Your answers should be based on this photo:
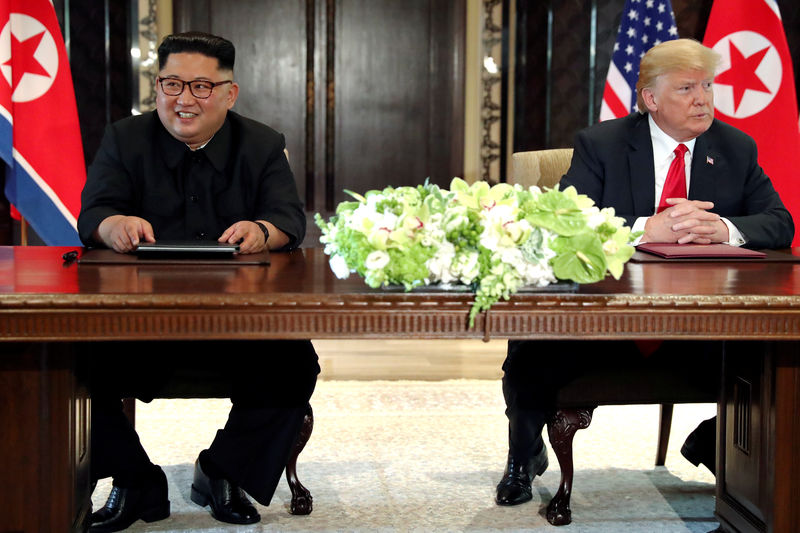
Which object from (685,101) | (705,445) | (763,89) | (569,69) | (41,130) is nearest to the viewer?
(705,445)

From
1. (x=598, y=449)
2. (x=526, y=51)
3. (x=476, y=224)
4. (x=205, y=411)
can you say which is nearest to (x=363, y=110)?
(x=526, y=51)

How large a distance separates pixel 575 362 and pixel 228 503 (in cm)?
101

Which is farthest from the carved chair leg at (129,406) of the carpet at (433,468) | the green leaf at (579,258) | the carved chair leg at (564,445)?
the green leaf at (579,258)

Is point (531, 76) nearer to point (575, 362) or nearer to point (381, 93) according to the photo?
point (381, 93)

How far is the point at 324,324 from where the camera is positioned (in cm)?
171

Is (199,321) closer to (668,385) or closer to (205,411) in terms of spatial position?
(668,385)

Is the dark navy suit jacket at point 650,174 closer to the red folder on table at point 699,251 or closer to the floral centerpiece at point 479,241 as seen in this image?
the red folder on table at point 699,251

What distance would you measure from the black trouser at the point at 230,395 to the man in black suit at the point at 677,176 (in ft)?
2.08

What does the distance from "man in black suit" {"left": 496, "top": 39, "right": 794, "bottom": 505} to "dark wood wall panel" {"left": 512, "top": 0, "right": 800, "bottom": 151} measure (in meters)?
2.64

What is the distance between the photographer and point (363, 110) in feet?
22.4

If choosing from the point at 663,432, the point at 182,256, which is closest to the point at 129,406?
the point at 182,256

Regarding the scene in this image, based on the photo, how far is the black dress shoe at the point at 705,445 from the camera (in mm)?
2613

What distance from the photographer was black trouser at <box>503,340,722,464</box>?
2391 millimetres

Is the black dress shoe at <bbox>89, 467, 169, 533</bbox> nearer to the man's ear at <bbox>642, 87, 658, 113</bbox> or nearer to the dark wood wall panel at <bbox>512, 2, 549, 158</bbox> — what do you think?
the man's ear at <bbox>642, 87, 658, 113</bbox>
